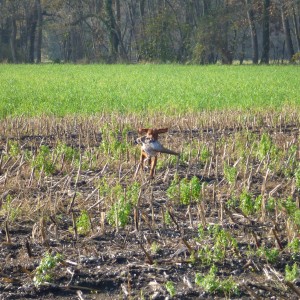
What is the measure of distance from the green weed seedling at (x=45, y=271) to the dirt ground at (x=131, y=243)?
38 millimetres

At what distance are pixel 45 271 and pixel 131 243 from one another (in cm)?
94

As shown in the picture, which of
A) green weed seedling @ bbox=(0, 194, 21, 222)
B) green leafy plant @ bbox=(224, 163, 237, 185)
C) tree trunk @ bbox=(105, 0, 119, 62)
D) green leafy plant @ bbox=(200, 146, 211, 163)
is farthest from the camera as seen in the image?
tree trunk @ bbox=(105, 0, 119, 62)

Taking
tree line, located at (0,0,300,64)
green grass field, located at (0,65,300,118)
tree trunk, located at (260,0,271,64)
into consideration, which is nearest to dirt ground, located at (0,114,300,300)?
green grass field, located at (0,65,300,118)

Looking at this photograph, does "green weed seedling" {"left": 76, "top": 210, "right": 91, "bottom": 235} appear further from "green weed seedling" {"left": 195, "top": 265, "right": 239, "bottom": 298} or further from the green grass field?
the green grass field

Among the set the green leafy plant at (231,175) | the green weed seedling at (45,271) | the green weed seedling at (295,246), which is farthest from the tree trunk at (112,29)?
the green weed seedling at (45,271)

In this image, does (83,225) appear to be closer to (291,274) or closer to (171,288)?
(171,288)

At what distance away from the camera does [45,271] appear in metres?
4.72

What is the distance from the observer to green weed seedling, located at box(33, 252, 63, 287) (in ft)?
15.2

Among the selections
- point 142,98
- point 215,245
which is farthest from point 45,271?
point 142,98

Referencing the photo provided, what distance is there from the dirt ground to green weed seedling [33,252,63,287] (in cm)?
4

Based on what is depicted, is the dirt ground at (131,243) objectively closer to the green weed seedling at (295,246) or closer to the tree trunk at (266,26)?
the green weed seedling at (295,246)

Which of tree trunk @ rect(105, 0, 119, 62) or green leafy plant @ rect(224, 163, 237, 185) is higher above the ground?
tree trunk @ rect(105, 0, 119, 62)

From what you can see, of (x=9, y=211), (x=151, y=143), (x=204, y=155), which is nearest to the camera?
(x=9, y=211)

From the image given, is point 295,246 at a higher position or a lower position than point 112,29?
lower
